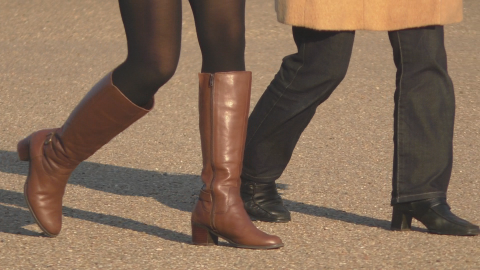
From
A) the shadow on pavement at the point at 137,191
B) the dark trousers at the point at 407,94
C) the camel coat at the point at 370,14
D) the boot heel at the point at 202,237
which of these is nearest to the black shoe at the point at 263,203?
→ the shadow on pavement at the point at 137,191

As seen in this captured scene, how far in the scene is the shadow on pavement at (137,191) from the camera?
12.1 feet

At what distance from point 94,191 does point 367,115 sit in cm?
218

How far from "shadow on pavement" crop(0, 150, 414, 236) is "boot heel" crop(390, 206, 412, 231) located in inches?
3.3

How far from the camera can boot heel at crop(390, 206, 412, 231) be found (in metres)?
3.55

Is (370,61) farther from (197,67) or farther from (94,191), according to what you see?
(94,191)

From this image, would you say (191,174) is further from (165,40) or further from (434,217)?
(165,40)

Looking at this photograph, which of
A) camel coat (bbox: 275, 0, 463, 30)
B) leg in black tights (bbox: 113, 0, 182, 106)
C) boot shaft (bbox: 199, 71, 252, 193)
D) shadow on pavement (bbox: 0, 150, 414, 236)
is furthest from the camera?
shadow on pavement (bbox: 0, 150, 414, 236)

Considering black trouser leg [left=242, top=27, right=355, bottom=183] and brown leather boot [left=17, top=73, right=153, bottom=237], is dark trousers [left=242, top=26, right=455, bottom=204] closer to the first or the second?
black trouser leg [left=242, top=27, right=355, bottom=183]

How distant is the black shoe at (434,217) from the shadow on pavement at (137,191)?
0.38 ft

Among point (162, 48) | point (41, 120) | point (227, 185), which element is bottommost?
point (41, 120)

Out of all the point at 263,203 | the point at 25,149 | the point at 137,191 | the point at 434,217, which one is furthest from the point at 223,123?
the point at 137,191

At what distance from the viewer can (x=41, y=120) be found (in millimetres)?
5664

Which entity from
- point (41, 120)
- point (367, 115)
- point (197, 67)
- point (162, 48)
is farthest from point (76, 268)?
point (197, 67)

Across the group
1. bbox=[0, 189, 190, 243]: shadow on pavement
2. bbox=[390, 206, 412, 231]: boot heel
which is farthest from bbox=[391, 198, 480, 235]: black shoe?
bbox=[0, 189, 190, 243]: shadow on pavement
